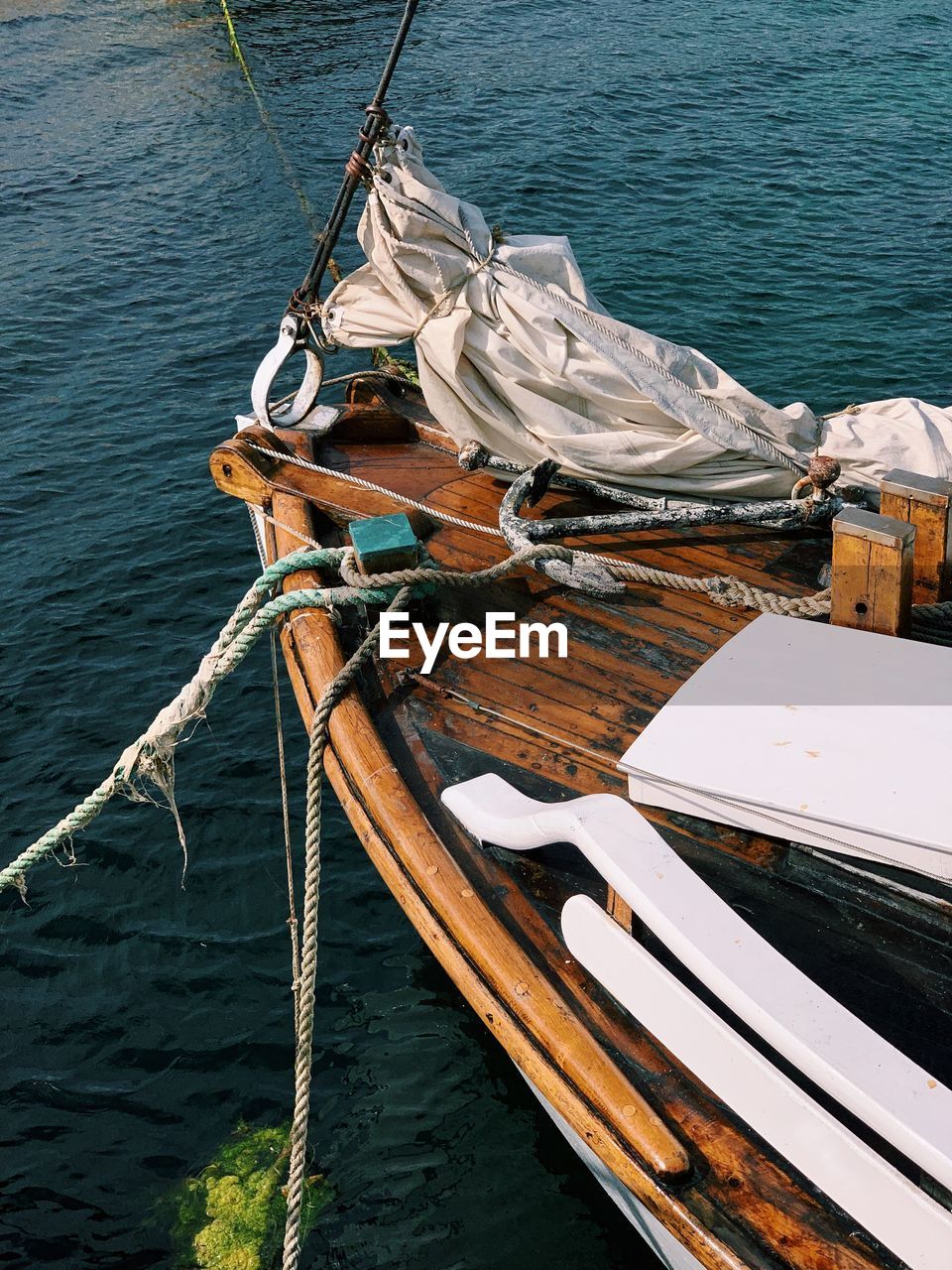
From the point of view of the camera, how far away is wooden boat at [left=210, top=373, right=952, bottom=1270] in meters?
3.16

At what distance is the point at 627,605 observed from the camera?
5.40m

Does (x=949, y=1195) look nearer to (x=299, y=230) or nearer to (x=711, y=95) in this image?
(x=299, y=230)

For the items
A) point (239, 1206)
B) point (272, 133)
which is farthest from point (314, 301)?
point (272, 133)

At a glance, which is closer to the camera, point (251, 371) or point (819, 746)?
point (819, 746)

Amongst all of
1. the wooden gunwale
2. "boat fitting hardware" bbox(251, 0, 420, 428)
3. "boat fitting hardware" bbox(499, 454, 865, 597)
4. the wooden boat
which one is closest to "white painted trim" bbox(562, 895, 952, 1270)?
the wooden boat

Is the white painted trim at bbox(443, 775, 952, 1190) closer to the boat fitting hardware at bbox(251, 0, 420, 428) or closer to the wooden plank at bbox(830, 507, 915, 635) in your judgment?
the wooden plank at bbox(830, 507, 915, 635)

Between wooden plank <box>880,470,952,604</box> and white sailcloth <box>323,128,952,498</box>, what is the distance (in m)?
0.89

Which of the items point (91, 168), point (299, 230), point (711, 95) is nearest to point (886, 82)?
point (711, 95)

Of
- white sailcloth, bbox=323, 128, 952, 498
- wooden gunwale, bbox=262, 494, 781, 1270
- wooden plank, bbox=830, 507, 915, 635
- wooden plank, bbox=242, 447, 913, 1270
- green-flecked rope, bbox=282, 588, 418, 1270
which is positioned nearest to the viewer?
wooden plank, bbox=242, 447, 913, 1270

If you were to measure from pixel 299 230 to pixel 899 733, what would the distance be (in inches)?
540

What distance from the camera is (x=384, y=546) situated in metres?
5.15

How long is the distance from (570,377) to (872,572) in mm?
1979

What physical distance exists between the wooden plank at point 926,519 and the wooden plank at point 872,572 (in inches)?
13.2

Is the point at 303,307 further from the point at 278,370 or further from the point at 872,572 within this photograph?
the point at 872,572
